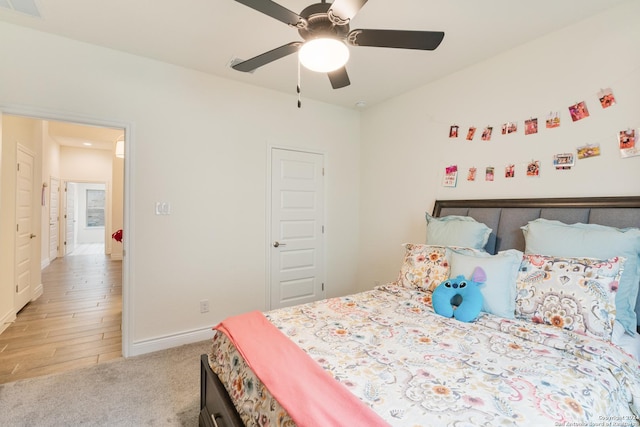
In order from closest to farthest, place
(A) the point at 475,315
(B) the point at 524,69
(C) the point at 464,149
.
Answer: (A) the point at 475,315 < (B) the point at 524,69 < (C) the point at 464,149

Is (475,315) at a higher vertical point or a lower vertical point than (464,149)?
lower

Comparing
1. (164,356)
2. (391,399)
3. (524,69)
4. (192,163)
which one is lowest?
(164,356)

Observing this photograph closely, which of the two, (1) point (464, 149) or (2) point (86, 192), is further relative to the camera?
(2) point (86, 192)

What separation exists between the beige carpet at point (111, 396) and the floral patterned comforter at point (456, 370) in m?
0.64

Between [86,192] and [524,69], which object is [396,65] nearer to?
[524,69]

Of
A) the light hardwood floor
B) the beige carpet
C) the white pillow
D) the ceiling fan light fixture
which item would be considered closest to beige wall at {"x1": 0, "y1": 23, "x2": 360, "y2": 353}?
the beige carpet

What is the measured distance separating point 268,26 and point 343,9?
3.47ft

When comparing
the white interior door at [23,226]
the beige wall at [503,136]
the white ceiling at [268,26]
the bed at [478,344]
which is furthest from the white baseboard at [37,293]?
the beige wall at [503,136]

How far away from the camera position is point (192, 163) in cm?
295

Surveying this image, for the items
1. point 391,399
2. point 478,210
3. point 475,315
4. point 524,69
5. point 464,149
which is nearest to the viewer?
point 391,399

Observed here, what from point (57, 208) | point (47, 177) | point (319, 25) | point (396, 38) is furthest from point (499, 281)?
point (57, 208)

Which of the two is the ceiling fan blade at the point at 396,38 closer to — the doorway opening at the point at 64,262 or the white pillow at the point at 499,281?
the white pillow at the point at 499,281

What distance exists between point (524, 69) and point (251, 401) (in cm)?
300

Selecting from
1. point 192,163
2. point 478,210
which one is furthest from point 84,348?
point 478,210
